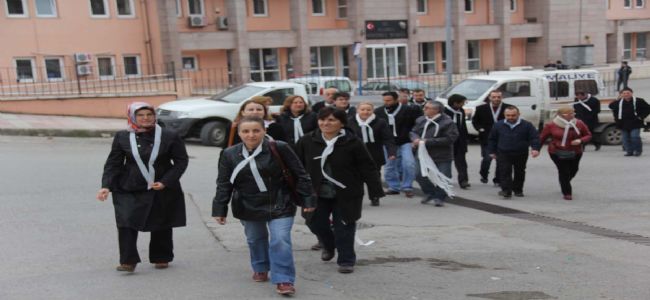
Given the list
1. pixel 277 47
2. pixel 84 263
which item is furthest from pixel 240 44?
pixel 84 263

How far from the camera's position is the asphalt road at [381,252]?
5.54m

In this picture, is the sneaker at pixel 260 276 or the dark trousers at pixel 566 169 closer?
the sneaker at pixel 260 276

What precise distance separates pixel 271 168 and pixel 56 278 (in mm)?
2136

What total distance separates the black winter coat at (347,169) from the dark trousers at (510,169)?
449 cm

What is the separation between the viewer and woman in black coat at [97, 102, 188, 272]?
18.9ft

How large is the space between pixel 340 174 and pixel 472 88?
11913 mm

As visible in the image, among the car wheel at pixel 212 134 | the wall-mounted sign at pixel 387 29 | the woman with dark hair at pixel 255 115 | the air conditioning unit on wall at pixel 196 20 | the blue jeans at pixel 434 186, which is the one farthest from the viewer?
the wall-mounted sign at pixel 387 29

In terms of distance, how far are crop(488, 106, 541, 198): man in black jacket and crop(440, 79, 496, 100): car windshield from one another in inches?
262

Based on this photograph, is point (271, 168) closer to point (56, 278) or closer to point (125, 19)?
point (56, 278)

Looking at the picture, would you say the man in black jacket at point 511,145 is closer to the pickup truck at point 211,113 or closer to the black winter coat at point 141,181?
the black winter coat at point 141,181

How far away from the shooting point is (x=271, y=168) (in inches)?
211

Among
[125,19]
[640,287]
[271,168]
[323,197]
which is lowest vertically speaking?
[640,287]

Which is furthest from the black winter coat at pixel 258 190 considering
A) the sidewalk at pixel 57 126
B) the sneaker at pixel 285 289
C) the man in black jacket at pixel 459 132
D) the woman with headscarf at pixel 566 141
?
the sidewalk at pixel 57 126

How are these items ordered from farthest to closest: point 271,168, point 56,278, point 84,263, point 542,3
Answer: point 542,3 < point 84,263 < point 56,278 < point 271,168
